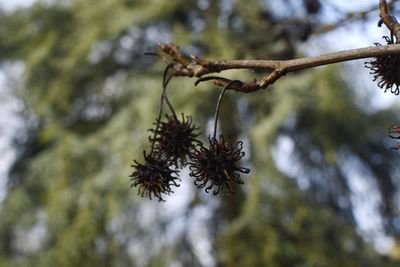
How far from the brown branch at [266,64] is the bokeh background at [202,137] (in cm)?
169

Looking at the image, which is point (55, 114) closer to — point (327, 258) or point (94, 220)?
point (94, 220)

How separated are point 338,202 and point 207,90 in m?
1.24

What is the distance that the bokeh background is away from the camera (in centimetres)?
317

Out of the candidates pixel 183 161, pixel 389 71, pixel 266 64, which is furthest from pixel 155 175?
pixel 389 71

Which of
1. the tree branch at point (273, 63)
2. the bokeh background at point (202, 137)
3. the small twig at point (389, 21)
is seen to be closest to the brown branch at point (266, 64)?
the tree branch at point (273, 63)

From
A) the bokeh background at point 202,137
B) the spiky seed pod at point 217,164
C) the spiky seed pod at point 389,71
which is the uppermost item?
the bokeh background at point 202,137

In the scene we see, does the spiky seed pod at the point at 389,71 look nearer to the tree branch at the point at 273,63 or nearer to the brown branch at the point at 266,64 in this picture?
the tree branch at the point at 273,63

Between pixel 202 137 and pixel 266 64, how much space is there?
249 centimetres

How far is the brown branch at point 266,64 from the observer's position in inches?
28.4

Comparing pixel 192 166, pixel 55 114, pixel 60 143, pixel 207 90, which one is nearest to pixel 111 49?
pixel 55 114

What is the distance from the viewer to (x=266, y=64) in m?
0.81

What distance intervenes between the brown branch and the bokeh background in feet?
5.55

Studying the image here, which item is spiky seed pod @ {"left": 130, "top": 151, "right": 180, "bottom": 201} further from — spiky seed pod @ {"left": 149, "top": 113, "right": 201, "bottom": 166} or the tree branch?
the tree branch

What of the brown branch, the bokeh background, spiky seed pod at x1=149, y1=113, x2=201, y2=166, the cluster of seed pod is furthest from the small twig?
the bokeh background
